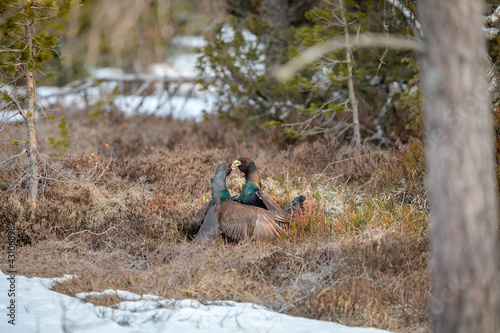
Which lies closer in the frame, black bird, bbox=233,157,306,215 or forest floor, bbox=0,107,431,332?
forest floor, bbox=0,107,431,332

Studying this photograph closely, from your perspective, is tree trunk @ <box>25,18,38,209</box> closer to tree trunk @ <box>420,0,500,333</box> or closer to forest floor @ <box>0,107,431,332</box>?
forest floor @ <box>0,107,431,332</box>

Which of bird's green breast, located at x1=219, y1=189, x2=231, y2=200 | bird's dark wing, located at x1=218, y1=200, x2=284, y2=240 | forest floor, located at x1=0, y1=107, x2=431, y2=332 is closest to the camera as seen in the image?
forest floor, located at x1=0, y1=107, x2=431, y2=332

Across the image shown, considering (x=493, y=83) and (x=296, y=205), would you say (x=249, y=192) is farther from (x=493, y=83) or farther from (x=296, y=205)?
(x=493, y=83)

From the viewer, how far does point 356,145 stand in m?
8.24

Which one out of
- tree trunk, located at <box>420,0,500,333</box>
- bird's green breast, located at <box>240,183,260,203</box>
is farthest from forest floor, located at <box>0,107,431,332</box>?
tree trunk, located at <box>420,0,500,333</box>

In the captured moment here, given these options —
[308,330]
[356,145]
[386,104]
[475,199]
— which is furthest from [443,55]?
[386,104]

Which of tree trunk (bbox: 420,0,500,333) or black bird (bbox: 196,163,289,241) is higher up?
tree trunk (bbox: 420,0,500,333)

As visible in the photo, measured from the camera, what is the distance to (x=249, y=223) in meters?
5.55

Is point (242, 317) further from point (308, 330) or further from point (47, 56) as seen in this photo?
point (47, 56)

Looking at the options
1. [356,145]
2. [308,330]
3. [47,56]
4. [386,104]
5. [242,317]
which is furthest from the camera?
[386,104]

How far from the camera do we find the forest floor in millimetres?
4105

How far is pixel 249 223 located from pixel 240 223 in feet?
0.33

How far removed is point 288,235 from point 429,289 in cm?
171

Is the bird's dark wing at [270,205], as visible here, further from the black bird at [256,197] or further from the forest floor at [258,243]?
the forest floor at [258,243]
